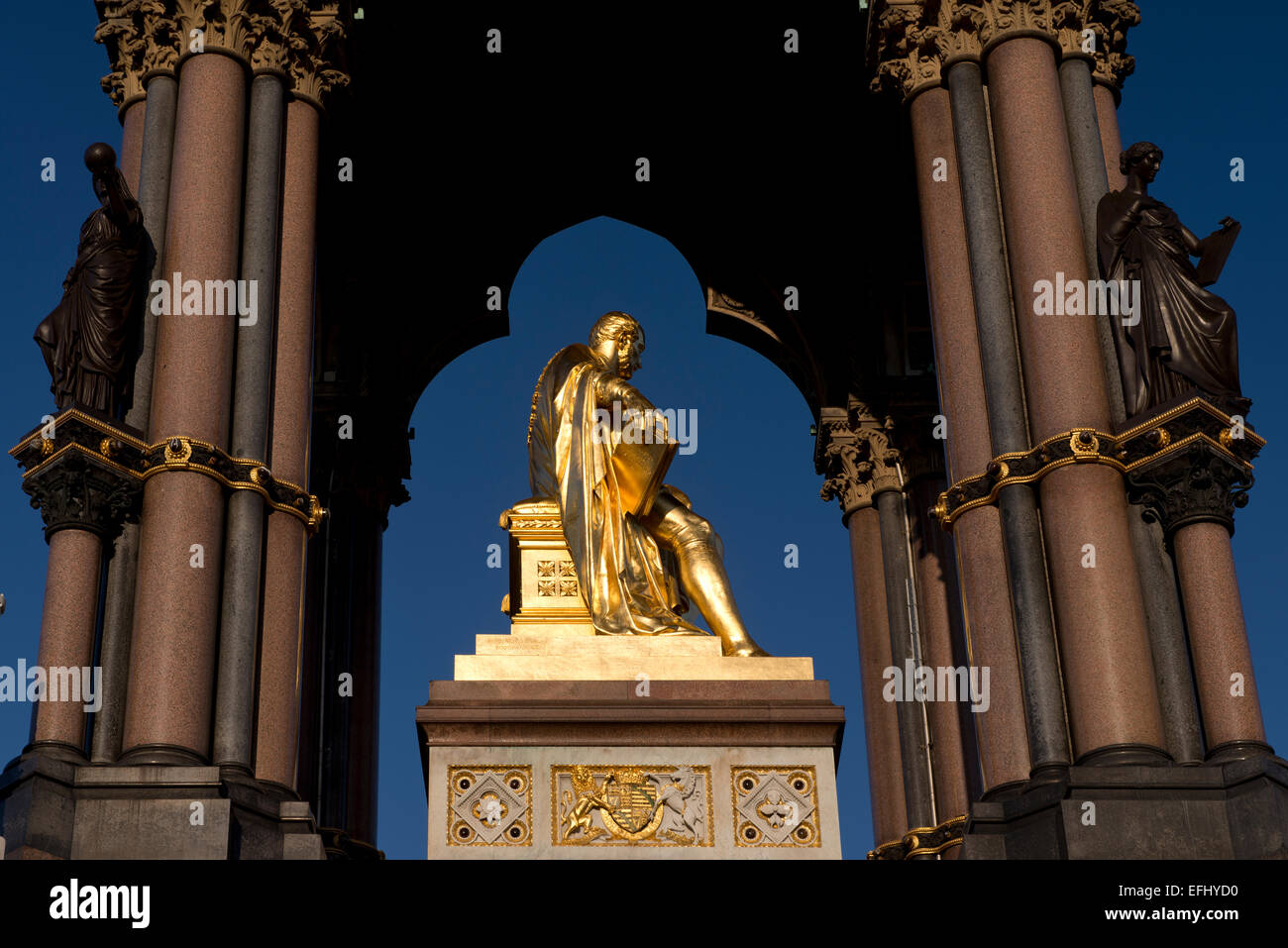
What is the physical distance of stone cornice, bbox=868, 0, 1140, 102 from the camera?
901 inches

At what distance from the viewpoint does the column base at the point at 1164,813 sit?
57.3ft

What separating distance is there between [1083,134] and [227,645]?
10.6m

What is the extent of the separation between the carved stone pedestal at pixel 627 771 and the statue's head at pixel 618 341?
5.10 metres

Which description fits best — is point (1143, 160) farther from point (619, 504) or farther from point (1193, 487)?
point (619, 504)

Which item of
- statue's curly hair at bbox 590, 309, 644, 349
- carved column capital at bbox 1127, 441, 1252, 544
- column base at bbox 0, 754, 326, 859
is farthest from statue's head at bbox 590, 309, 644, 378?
column base at bbox 0, 754, 326, 859

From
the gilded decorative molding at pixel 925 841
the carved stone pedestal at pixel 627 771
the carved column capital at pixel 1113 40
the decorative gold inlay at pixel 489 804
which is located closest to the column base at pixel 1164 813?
the carved stone pedestal at pixel 627 771

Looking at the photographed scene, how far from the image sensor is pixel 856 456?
30.1 metres

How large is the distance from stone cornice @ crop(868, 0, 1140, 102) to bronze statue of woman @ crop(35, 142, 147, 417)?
29.3ft

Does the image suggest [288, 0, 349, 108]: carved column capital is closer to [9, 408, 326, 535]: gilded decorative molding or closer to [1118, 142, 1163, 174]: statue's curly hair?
[9, 408, 326, 535]: gilded decorative molding

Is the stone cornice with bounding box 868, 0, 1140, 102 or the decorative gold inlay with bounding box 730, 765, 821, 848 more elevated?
the stone cornice with bounding box 868, 0, 1140, 102

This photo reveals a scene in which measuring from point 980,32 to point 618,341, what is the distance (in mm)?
5568

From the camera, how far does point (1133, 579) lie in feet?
63.8
